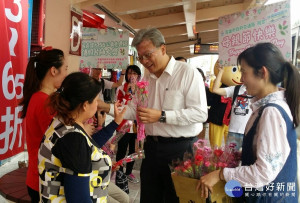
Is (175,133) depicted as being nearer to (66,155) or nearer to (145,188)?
(145,188)

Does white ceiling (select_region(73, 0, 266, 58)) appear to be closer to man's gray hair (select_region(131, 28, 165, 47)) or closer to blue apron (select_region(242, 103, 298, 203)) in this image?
man's gray hair (select_region(131, 28, 165, 47))

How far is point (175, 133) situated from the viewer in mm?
1989

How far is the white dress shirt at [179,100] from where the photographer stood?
189 centimetres

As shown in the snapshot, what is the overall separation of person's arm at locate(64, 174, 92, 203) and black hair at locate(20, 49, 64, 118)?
848 mm

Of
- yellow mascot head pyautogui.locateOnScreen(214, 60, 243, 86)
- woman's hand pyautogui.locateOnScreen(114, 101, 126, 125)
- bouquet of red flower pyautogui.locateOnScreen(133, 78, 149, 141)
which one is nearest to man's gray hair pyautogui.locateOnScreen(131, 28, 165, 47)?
bouquet of red flower pyautogui.locateOnScreen(133, 78, 149, 141)

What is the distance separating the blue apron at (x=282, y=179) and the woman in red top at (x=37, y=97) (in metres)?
1.23

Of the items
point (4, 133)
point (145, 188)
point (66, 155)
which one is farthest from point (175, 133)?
point (4, 133)

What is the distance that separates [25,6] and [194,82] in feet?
5.39

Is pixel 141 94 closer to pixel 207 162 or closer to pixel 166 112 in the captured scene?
pixel 166 112

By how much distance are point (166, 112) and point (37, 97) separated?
2.97 feet

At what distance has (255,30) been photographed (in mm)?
3027

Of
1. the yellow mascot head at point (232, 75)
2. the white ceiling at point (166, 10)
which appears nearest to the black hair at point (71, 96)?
the yellow mascot head at point (232, 75)

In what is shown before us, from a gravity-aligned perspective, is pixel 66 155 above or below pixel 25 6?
below

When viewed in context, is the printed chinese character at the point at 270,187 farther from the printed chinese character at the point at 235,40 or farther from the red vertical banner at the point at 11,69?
the printed chinese character at the point at 235,40
